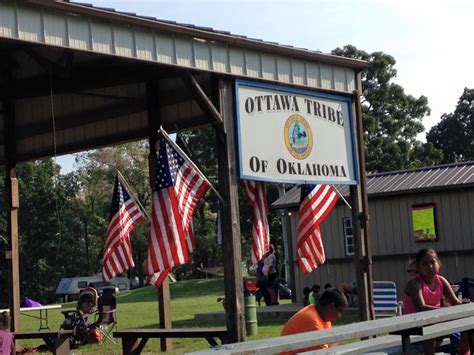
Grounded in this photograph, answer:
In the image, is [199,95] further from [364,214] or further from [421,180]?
[421,180]

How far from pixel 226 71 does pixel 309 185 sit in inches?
110

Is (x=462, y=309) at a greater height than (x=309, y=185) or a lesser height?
lesser

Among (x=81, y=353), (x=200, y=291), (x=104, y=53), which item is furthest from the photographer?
(x=200, y=291)

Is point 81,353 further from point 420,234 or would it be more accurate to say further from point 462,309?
point 420,234

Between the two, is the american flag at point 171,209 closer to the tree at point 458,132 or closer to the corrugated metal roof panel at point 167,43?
the corrugated metal roof panel at point 167,43

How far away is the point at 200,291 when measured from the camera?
40844mm

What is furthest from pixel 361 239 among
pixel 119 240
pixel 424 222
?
pixel 424 222

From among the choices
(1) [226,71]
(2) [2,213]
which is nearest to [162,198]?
(1) [226,71]

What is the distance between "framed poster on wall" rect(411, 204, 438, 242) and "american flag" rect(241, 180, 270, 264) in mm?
10440

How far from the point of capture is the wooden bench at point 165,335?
12.1m

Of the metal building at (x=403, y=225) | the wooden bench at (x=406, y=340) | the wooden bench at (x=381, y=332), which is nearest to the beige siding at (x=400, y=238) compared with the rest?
the metal building at (x=403, y=225)

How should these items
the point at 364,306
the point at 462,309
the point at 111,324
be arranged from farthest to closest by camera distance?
the point at 111,324 < the point at 364,306 < the point at 462,309

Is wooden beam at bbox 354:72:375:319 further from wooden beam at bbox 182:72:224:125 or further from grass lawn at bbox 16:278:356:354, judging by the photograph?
wooden beam at bbox 182:72:224:125

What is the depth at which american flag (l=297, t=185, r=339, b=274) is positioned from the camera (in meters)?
14.0
